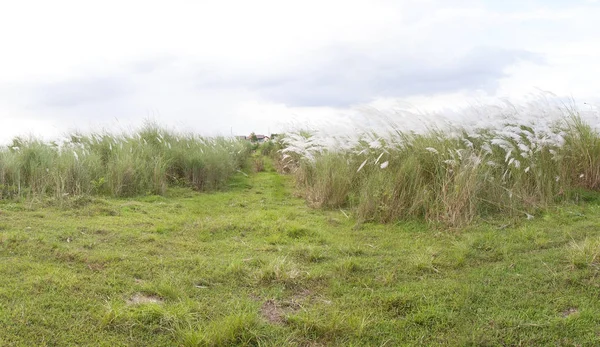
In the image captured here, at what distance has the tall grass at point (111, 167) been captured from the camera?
664cm

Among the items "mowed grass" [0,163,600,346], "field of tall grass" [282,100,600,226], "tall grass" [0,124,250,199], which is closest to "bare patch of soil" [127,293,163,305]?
"mowed grass" [0,163,600,346]

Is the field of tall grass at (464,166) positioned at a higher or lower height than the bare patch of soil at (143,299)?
higher

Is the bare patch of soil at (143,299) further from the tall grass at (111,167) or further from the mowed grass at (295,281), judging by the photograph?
the tall grass at (111,167)

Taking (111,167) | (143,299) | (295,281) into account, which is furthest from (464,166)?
(111,167)

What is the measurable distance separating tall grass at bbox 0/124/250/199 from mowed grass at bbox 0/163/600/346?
5.06 ft

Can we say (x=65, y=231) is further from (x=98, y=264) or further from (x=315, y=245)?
(x=315, y=245)

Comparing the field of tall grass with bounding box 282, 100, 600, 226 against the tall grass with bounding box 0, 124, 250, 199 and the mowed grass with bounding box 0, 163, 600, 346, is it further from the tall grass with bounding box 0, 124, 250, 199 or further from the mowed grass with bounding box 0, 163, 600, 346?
the tall grass with bounding box 0, 124, 250, 199

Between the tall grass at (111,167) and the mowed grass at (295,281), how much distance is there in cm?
154

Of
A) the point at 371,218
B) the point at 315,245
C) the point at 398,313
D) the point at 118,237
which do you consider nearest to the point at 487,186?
the point at 371,218

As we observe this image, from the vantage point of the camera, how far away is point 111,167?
6.96m

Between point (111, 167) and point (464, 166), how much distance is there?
192 inches

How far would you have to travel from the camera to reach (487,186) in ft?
16.8

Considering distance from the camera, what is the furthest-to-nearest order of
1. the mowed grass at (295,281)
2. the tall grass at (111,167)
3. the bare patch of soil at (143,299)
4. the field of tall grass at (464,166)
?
the tall grass at (111,167) → the field of tall grass at (464,166) → the bare patch of soil at (143,299) → the mowed grass at (295,281)

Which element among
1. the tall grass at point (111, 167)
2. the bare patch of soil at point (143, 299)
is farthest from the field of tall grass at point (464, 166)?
the bare patch of soil at point (143, 299)
